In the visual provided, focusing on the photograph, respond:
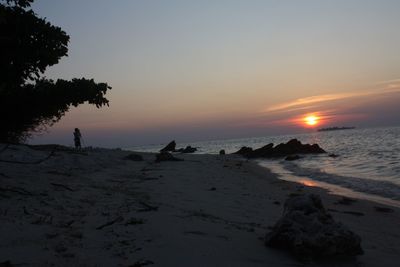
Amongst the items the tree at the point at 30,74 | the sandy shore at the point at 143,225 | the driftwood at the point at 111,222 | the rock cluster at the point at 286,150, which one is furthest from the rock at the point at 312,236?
the rock cluster at the point at 286,150

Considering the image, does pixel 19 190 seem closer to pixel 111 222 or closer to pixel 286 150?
pixel 111 222

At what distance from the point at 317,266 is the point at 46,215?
4.78 meters

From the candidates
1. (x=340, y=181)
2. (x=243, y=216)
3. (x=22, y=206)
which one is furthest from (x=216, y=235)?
(x=340, y=181)

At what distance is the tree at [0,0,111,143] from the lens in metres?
9.19

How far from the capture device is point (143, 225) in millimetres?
7477

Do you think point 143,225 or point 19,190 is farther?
point 19,190

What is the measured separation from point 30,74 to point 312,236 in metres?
7.21

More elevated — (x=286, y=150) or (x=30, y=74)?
(x=30, y=74)

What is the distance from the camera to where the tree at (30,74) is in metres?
9.19

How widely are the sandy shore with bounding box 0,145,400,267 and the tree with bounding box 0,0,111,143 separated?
6.06 ft

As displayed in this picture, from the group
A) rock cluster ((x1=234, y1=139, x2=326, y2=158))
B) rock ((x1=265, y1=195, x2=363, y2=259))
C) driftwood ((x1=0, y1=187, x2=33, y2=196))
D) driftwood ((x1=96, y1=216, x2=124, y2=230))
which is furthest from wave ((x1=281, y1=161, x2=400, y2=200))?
rock cluster ((x1=234, y1=139, x2=326, y2=158))

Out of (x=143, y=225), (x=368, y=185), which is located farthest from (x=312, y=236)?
(x=368, y=185)

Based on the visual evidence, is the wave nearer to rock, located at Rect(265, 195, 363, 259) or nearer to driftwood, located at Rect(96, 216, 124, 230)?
rock, located at Rect(265, 195, 363, 259)

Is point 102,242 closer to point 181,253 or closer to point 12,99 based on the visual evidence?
point 181,253
